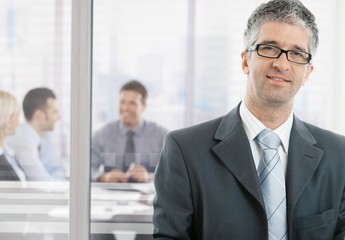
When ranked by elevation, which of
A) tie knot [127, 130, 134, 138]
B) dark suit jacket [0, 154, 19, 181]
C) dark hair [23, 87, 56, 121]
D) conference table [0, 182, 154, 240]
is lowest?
conference table [0, 182, 154, 240]

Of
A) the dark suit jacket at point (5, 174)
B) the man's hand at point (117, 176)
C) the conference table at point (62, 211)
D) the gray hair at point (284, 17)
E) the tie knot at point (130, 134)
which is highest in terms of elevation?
the gray hair at point (284, 17)

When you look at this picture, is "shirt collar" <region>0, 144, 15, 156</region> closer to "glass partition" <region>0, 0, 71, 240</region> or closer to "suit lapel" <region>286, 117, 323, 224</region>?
"glass partition" <region>0, 0, 71, 240</region>

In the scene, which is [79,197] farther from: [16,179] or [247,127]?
[247,127]

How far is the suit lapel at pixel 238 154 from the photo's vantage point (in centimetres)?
117

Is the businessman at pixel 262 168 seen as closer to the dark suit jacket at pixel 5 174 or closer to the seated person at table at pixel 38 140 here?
the seated person at table at pixel 38 140

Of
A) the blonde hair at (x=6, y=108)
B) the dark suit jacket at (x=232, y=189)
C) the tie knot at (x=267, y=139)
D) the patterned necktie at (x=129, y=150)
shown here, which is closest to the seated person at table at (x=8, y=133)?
the blonde hair at (x=6, y=108)

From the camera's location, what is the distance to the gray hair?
118 centimetres

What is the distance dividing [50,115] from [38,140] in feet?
0.45

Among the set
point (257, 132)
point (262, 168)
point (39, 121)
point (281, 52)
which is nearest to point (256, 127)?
point (257, 132)

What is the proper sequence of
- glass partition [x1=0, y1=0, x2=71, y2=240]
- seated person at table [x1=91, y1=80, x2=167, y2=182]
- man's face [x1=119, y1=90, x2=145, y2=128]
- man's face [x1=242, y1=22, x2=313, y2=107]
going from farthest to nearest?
man's face [x1=119, y1=90, x2=145, y2=128]
seated person at table [x1=91, y1=80, x2=167, y2=182]
glass partition [x1=0, y1=0, x2=71, y2=240]
man's face [x1=242, y1=22, x2=313, y2=107]

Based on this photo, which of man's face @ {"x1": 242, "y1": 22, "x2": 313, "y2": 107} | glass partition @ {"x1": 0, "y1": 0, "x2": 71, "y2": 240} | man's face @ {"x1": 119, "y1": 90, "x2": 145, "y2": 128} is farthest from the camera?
man's face @ {"x1": 119, "y1": 90, "x2": 145, "y2": 128}

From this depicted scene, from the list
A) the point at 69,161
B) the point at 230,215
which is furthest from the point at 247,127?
the point at 69,161

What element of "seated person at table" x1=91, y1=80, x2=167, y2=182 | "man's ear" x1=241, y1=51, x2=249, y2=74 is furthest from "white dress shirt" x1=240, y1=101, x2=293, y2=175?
"seated person at table" x1=91, y1=80, x2=167, y2=182

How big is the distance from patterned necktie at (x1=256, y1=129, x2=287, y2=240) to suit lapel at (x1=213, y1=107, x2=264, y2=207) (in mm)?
52
